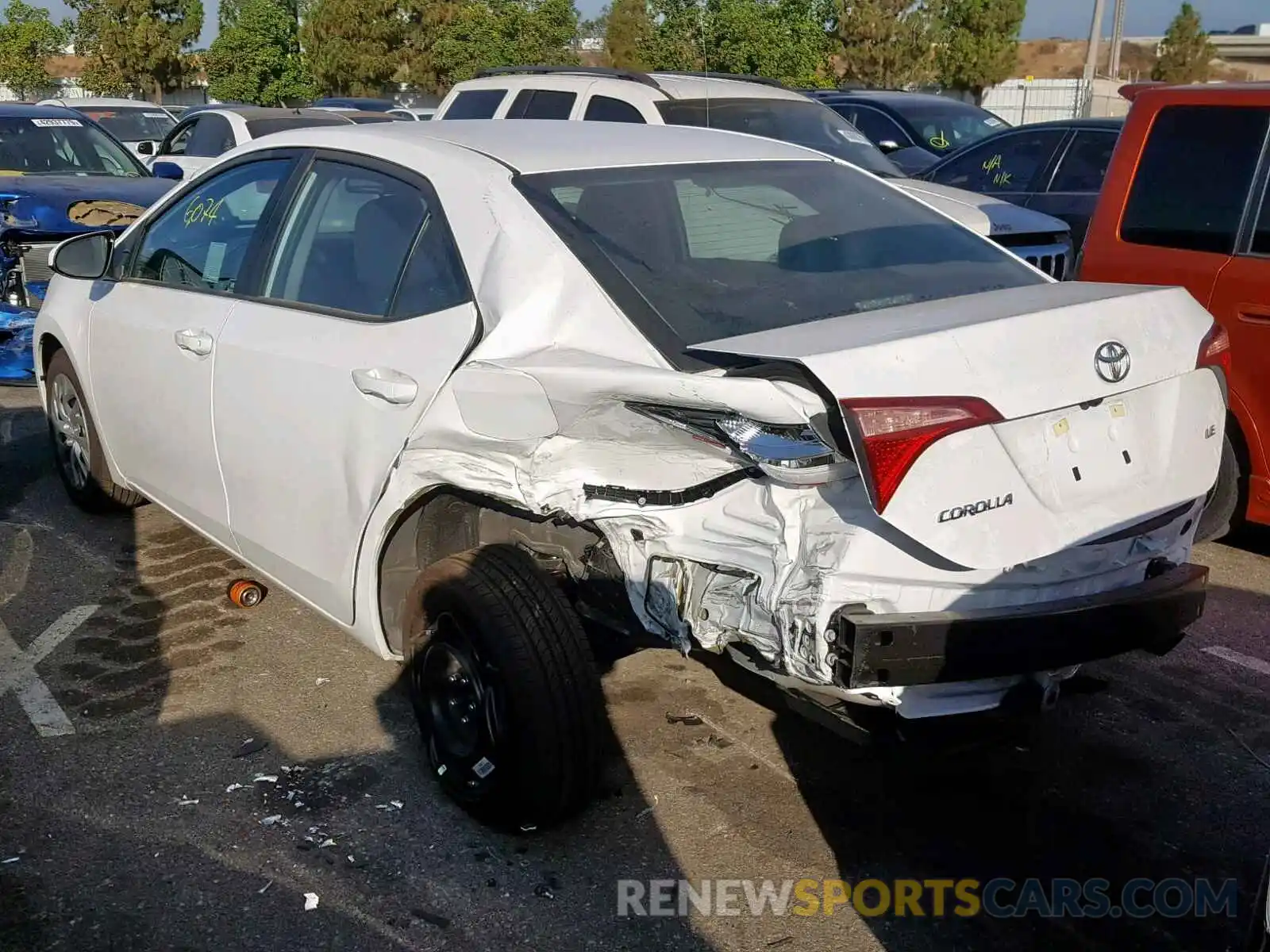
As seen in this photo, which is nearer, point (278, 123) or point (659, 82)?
point (659, 82)

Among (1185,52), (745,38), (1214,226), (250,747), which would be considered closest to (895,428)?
(250,747)

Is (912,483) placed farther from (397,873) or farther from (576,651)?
(397,873)

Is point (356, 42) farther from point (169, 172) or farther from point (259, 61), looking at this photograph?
point (169, 172)

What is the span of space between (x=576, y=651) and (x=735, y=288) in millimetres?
1031

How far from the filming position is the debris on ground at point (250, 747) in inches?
150

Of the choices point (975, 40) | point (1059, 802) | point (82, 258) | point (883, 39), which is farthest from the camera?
point (975, 40)

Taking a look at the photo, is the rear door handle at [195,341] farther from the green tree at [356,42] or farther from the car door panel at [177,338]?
the green tree at [356,42]

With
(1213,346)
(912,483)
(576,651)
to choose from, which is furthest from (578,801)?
(1213,346)

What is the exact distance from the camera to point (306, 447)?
372cm

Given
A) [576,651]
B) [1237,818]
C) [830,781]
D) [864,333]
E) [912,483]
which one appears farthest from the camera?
[830,781]

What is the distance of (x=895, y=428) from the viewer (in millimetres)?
2594

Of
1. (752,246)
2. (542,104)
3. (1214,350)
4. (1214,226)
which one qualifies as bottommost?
(542,104)

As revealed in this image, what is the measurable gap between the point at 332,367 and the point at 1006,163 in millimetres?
7740

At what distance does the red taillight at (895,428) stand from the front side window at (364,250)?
1.26 m
